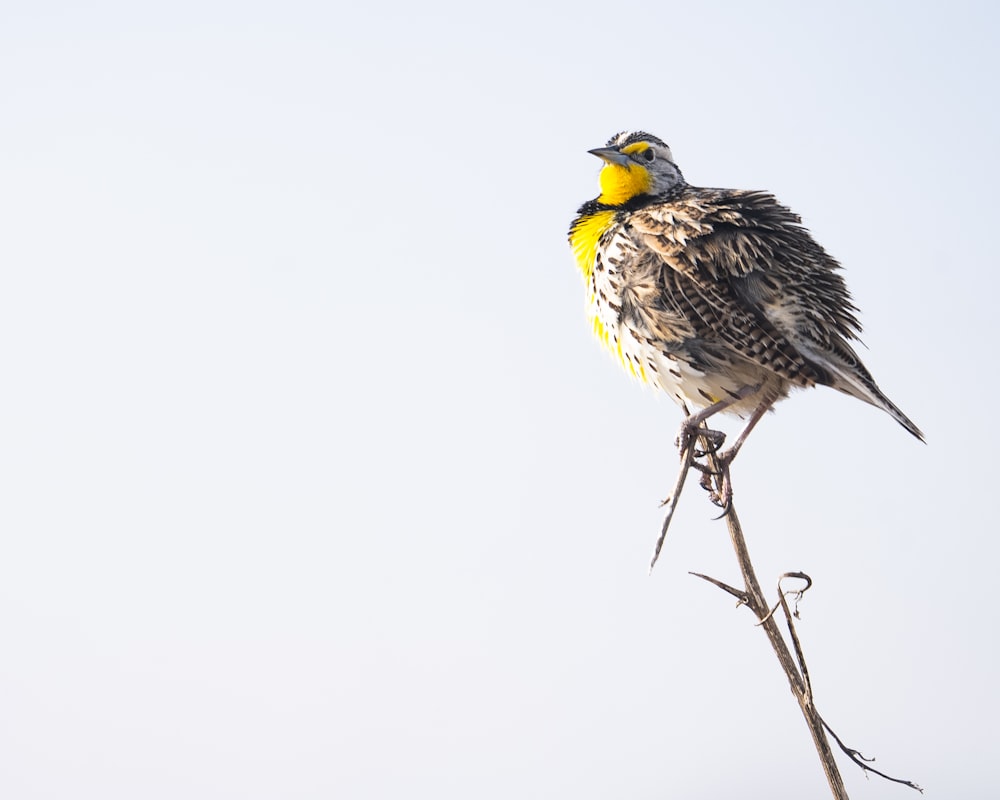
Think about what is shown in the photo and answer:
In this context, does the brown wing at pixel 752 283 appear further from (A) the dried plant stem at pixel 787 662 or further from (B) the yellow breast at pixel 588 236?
(A) the dried plant stem at pixel 787 662

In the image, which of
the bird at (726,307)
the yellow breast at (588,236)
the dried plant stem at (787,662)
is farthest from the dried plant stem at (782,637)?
the yellow breast at (588,236)

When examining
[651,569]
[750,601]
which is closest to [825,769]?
[750,601]

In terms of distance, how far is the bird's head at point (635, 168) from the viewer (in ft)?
12.4


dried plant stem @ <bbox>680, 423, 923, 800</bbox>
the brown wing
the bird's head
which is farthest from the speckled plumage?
dried plant stem @ <bbox>680, 423, 923, 800</bbox>

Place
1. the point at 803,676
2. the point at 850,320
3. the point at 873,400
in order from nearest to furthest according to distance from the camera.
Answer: the point at 803,676 < the point at 873,400 < the point at 850,320

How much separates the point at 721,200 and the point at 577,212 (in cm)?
53

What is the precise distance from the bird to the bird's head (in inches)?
6.5

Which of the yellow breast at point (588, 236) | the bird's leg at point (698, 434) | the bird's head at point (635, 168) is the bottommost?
the bird's leg at point (698, 434)

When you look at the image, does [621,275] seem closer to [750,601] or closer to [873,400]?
[873,400]

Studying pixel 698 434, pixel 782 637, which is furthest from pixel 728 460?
pixel 782 637

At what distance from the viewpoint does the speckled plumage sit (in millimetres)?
3271

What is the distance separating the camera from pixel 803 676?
238cm

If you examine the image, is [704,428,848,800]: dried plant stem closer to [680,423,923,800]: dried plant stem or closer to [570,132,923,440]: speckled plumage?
[680,423,923,800]: dried plant stem

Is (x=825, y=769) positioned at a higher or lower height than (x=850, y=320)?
lower
